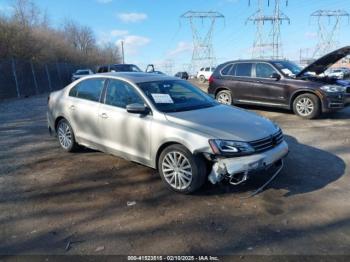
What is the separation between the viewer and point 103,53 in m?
75.6

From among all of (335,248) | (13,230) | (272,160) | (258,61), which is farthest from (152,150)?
(258,61)

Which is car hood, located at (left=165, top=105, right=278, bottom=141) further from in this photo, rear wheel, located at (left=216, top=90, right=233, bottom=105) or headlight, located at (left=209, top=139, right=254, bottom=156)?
rear wheel, located at (left=216, top=90, right=233, bottom=105)

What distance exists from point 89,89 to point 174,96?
1.70 m

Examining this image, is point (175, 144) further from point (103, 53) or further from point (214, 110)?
point (103, 53)

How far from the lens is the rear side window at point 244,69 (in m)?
11.4

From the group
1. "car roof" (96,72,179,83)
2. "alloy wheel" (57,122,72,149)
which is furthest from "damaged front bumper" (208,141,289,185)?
"alloy wheel" (57,122,72,149)

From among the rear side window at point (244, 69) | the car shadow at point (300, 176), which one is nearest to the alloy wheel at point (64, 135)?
the car shadow at point (300, 176)

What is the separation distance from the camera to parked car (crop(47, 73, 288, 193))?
14.5 feet

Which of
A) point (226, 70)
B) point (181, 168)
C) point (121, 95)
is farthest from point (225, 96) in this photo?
point (181, 168)

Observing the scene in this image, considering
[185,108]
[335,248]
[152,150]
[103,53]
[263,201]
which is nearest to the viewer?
[335,248]

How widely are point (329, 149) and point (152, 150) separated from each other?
150 inches

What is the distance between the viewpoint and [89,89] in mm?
6262

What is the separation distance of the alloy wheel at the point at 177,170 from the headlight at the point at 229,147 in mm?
441

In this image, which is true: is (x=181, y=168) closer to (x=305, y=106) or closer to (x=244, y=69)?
(x=305, y=106)
